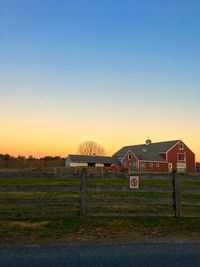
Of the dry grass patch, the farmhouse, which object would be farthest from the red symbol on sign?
the farmhouse

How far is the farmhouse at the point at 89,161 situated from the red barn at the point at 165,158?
35.5 ft

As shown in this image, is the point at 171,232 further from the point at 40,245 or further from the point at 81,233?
the point at 40,245

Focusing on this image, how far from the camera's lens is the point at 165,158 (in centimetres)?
8288

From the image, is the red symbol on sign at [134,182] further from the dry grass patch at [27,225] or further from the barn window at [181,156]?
the barn window at [181,156]

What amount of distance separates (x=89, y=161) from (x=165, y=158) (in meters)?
21.3

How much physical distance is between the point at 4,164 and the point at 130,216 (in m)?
84.1

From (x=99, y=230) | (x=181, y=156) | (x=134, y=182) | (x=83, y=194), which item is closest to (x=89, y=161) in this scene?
(x=181, y=156)

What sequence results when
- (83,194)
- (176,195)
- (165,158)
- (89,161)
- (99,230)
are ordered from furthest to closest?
(89,161) < (165,158) < (176,195) < (83,194) < (99,230)

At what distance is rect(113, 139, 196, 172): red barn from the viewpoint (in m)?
82.2

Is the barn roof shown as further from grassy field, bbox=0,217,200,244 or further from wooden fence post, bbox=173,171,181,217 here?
grassy field, bbox=0,217,200,244

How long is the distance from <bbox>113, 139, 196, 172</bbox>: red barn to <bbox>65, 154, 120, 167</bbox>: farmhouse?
10.8 metres

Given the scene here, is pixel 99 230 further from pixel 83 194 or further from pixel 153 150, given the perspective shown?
pixel 153 150

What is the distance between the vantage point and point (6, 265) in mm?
6586

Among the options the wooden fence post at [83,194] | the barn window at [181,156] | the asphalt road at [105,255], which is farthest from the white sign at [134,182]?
the barn window at [181,156]
